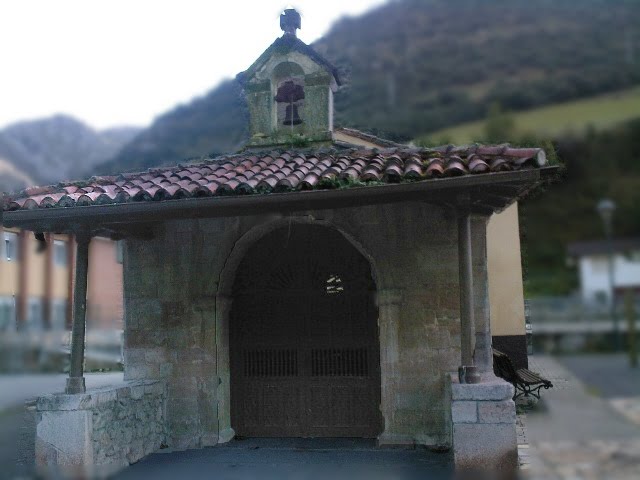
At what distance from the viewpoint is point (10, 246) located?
24.5 ft

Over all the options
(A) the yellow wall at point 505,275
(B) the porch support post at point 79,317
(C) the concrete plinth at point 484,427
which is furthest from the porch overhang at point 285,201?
(A) the yellow wall at point 505,275

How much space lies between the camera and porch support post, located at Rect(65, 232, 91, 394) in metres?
6.58

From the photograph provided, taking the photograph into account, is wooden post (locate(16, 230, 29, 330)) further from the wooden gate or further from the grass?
the grass

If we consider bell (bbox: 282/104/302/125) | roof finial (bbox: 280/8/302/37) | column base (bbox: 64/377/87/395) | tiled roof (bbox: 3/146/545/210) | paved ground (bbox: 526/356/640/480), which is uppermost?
roof finial (bbox: 280/8/302/37)

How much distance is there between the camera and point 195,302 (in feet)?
26.7

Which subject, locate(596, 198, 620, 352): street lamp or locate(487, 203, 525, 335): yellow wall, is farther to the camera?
locate(487, 203, 525, 335): yellow wall

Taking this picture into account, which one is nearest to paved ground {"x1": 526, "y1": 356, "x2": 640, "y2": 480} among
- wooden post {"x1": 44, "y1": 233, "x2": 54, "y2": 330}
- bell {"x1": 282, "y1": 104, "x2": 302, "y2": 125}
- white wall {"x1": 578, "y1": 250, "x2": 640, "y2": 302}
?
white wall {"x1": 578, "y1": 250, "x2": 640, "y2": 302}

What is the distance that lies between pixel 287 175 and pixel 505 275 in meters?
4.40

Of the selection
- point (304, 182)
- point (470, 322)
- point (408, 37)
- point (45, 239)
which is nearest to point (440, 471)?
point (470, 322)

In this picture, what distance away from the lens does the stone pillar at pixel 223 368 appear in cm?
800

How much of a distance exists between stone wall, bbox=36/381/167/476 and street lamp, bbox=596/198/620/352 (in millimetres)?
5544

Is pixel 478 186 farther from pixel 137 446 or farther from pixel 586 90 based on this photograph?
pixel 137 446

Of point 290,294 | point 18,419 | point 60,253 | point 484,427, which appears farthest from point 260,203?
point 18,419

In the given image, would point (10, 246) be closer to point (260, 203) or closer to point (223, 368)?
point (223, 368)
